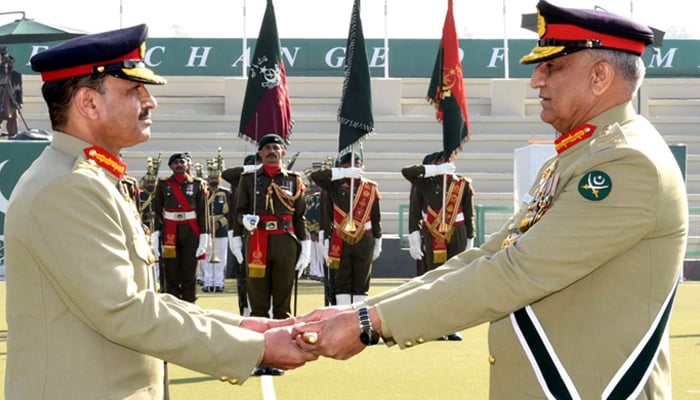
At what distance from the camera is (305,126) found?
99.0 feet

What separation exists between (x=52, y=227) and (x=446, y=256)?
33.6 feet

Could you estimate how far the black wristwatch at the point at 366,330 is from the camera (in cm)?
386

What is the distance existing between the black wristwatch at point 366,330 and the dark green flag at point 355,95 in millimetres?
8560

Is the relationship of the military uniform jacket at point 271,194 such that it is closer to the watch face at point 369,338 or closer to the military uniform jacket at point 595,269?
the watch face at point 369,338

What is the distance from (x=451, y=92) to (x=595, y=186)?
9.61m

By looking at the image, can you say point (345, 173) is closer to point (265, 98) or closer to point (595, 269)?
point (265, 98)

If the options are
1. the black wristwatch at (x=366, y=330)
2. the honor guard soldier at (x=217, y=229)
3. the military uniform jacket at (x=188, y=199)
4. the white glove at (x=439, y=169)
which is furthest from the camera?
the honor guard soldier at (x=217, y=229)

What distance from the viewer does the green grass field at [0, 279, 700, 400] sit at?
8.56 meters

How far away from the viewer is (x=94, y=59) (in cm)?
364

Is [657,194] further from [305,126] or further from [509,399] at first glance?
[305,126]

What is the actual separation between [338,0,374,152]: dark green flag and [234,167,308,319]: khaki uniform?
1097 millimetres

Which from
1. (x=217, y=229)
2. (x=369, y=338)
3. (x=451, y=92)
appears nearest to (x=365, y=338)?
(x=369, y=338)

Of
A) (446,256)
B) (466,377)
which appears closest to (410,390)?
(466,377)

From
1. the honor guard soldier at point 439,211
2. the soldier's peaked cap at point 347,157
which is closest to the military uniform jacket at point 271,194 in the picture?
the soldier's peaked cap at point 347,157
